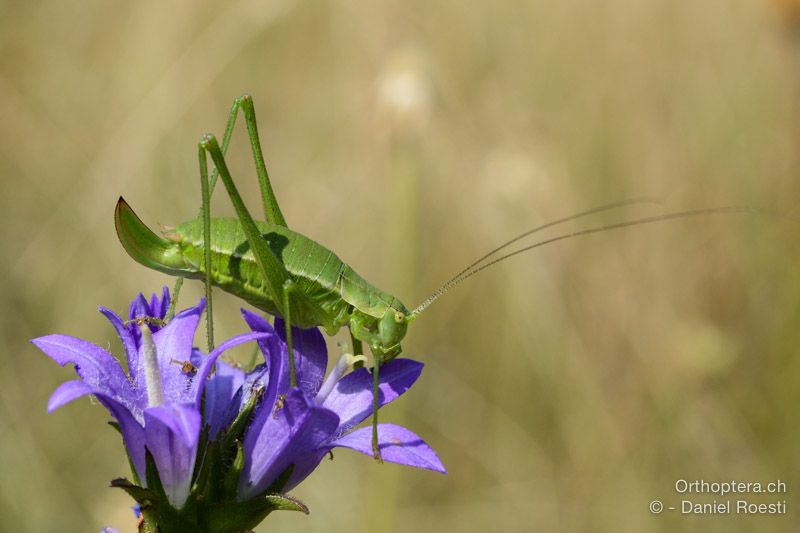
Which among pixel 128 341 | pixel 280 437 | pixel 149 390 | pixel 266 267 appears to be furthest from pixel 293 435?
pixel 266 267

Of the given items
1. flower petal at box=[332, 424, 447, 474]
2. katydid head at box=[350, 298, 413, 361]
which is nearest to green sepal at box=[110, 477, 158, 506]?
flower petal at box=[332, 424, 447, 474]

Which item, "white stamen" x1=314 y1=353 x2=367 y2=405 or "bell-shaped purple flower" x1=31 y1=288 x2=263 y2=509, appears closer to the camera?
"bell-shaped purple flower" x1=31 y1=288 x2=263 y2=509

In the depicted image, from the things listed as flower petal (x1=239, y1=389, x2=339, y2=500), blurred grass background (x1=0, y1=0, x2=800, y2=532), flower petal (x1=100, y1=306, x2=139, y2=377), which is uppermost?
blurred grass background (x1=0, y1=0, x2=800, y2=532)

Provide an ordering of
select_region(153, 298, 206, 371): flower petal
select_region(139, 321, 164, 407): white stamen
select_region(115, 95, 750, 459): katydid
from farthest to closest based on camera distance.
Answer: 1. select_region(115, 95, 750, 459): katydid
2. select_region(153, 298, 206, 371): flower petal
3. select_region(139, 321, 164, 407): white stamen

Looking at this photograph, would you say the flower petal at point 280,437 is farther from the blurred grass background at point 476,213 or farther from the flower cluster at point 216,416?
the blurred grass background at point 476,213

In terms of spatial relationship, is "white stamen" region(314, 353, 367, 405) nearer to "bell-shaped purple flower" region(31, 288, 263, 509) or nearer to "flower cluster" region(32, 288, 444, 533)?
"flower cluster" region(32, 288, 444, 533)
